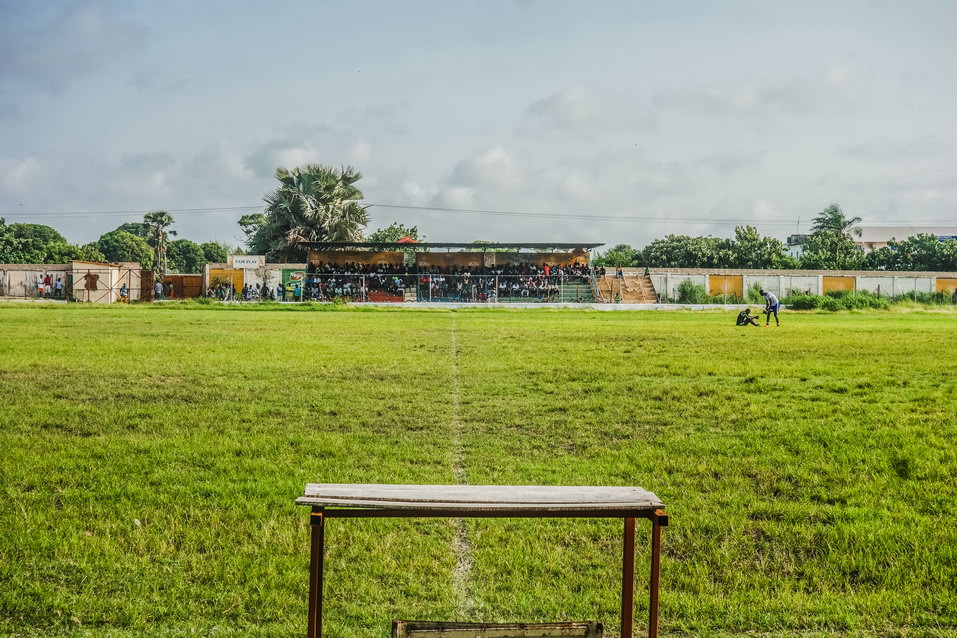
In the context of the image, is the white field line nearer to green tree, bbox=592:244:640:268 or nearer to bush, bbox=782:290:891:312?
bush, bbox=782:290:891:312

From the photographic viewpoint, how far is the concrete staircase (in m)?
48.2

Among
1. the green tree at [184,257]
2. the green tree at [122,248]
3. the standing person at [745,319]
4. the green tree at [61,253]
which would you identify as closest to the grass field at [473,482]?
the standing person at [745,319]

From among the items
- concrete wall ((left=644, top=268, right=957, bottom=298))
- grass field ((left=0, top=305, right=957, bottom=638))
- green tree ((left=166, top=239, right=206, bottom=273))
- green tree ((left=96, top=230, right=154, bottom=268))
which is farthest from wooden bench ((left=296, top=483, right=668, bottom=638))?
green tree ((left=166, top=239, right=206, bottom=273))

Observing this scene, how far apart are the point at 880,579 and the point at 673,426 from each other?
3717mm

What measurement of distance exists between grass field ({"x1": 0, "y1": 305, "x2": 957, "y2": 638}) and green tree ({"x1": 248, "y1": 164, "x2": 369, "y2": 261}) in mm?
46235

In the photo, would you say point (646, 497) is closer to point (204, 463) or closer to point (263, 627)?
point (263, 627)

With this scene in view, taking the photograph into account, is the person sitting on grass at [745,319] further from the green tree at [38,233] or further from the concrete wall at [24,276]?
the green tree at [38,233]

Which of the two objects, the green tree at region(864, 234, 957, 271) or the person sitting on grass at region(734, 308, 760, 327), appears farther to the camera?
the green tree at region(864, 234, 957, 271)

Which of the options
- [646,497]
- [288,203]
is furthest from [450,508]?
[288,203]

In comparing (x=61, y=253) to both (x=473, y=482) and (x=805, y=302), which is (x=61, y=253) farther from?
(x=473, y=482)

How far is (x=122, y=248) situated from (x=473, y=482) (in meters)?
105

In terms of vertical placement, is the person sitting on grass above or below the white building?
below

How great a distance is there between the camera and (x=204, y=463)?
6312 mm

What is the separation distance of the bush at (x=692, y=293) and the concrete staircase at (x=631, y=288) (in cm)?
168
